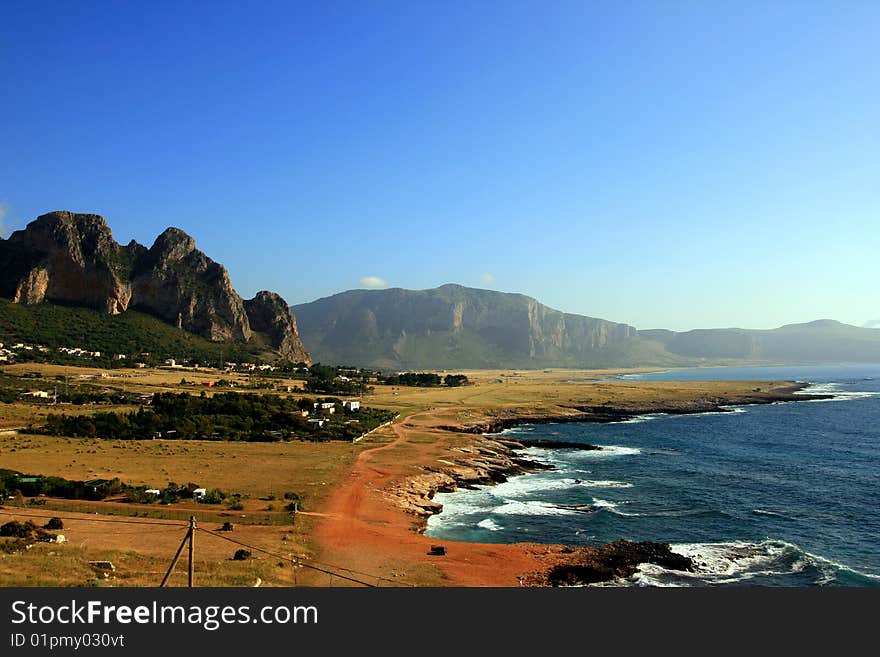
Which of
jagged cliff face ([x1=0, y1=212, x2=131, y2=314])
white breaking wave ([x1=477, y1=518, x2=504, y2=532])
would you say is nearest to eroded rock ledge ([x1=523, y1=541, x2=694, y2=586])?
white breaking wave ([x1=477, y1=518, x2=504, y2=532])

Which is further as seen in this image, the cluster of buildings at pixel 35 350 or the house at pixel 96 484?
the cluster of buildings at pixel 35 350

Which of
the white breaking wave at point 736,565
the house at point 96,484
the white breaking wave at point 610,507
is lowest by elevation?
the white breaking wave at point 610,507

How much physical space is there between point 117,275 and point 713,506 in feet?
567

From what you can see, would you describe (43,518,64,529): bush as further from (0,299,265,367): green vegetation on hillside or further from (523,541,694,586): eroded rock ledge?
(0,299,265,367): green vegetation on hillside

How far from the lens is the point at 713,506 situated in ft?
138

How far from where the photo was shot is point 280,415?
7506 centimetres

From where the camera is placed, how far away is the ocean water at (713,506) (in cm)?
3045

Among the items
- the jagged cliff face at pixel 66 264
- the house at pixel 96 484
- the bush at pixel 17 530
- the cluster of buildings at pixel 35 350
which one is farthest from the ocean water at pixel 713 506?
the jagged cliff face at pixel 66 264

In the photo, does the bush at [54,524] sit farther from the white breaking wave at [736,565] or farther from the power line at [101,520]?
the white breaking wave at [736,565]

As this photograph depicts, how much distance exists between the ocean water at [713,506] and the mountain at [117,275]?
A: 145 m

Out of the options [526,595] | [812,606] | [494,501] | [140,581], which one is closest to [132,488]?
[140,581]

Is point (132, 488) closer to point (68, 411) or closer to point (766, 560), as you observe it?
point (766, 560)

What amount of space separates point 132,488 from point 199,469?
9.83 meters

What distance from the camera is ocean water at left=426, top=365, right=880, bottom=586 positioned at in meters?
30.5
